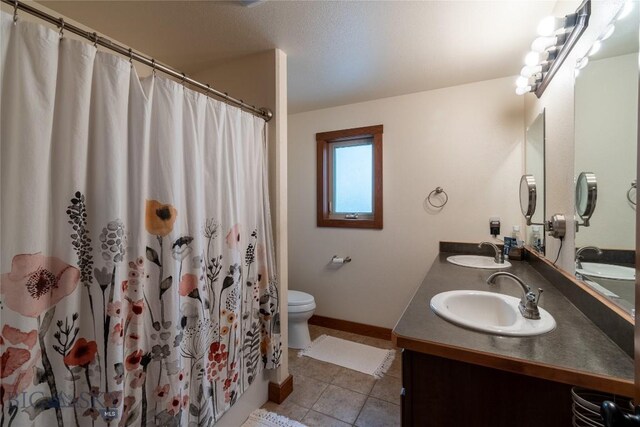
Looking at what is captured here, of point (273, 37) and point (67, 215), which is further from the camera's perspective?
point (273, 37)

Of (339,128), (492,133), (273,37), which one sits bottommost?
(492,133)

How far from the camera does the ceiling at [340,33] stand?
1327 mm

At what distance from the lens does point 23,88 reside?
74 cm

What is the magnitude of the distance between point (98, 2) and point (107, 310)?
1453mm

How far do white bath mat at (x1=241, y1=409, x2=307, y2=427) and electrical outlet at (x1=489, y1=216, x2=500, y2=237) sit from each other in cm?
188

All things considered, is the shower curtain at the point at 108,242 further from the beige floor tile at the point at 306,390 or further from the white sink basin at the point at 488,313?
the white sink basin at the point at 488,313

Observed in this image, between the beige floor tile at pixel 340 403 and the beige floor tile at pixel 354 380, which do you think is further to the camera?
the beige floor tile at pixel 354 380

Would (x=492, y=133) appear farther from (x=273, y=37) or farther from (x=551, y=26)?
(x=273, y=37)

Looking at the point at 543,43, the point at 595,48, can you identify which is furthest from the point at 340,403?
the point at 543,43

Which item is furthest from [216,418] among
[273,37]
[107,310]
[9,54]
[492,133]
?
[492,133]

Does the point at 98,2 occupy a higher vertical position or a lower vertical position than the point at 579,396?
higher

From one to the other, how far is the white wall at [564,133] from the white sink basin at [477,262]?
0.99ft

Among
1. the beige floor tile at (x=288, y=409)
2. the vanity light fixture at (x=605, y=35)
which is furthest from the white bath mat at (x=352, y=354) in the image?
the vanity light fixture at (x=605, y=35)

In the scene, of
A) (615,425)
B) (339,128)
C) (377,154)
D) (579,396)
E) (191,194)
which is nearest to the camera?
(615,425)
